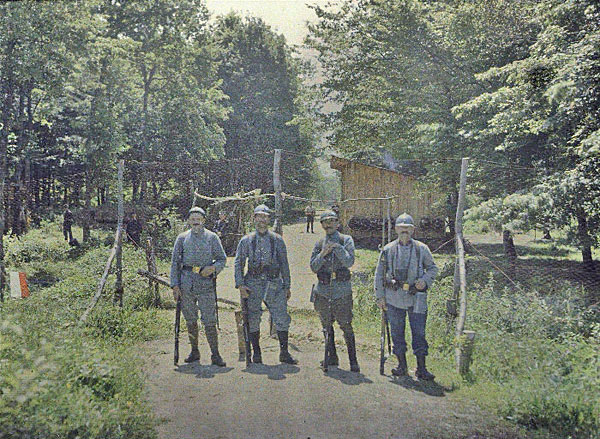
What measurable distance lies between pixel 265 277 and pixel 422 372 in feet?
7.83

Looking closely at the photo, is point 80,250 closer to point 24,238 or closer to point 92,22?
point 24,238

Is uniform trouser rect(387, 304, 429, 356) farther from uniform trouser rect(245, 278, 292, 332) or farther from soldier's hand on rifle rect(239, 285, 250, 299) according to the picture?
soldier's hand on rifle rect(239, 285, 250, 299)

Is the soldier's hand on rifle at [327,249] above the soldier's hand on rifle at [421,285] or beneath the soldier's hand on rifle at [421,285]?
above

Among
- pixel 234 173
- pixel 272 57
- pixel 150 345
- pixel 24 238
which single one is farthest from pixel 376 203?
pixel 272 57

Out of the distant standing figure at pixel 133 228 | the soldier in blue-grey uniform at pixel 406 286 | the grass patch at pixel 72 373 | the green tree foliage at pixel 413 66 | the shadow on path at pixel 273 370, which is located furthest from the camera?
the distant standing figure at pixel 133 228

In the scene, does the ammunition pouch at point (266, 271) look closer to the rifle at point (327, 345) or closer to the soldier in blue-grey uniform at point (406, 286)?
the rifle at point (327, 345)

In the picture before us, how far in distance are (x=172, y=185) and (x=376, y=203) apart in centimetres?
1082

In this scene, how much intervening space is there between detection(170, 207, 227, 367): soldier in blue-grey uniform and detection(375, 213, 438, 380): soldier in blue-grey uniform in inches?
89.3

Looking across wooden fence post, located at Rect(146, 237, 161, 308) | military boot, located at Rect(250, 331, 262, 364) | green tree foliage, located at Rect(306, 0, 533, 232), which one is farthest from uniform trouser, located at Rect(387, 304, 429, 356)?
green tree foliage, located at Rect(306, 0, 533, 232)

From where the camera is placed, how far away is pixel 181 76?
38812mm

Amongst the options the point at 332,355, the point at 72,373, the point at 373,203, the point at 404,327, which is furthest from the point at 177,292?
the point at 373,203

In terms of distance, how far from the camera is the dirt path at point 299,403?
5785mm

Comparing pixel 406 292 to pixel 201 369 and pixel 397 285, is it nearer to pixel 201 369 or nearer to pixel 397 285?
pixel 397 285

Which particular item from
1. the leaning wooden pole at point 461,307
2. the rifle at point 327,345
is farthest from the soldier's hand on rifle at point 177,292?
the leaning wooden pole at point 461,307
